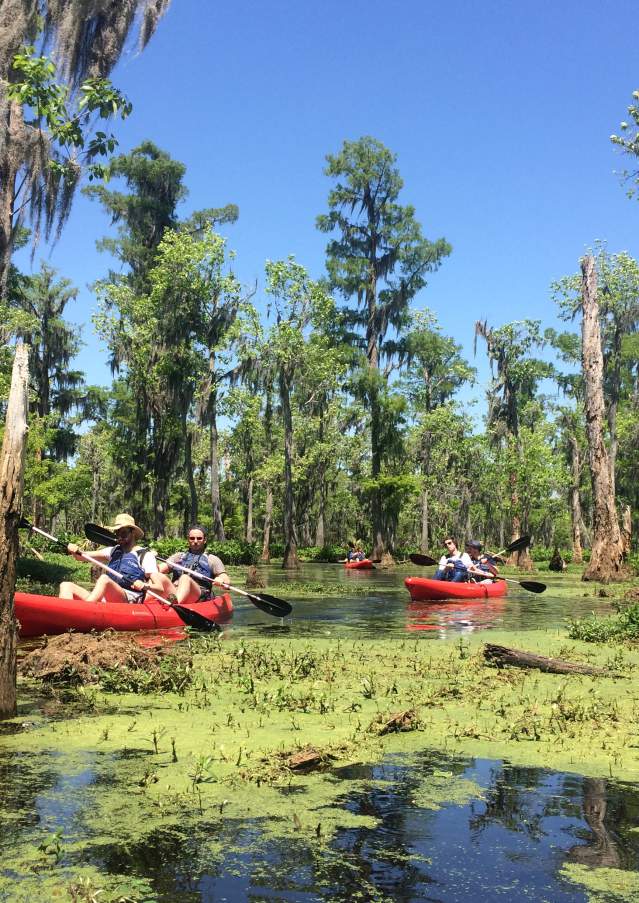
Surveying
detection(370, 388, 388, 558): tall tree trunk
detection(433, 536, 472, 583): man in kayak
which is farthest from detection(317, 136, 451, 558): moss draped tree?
detection(433, 536, 472, 583): man in kayak

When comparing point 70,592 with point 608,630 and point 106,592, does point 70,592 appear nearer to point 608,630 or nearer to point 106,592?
point 106,592

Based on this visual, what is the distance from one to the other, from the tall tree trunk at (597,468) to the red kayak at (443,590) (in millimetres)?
6272

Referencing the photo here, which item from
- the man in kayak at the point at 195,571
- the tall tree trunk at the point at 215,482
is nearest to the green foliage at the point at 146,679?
the man in kayak at the point at 195,571

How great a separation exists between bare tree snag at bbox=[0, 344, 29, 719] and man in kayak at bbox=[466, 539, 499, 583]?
47.4ft

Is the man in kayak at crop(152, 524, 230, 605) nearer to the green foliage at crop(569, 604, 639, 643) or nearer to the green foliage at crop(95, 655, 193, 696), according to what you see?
the green foliage at crop(95, 655, 193, 696)

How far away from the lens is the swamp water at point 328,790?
3.54 meters

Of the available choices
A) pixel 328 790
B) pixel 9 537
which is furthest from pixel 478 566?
pixel 328 790

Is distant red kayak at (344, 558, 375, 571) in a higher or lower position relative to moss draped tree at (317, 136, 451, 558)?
lower

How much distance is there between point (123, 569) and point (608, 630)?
7283 millimetres

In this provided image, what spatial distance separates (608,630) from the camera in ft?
38.2

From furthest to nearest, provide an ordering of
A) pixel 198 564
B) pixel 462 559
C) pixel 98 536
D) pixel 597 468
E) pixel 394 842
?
pixel 597 468
pixel 462 559
pixel 198 564
pixel 98 536
pixel 394 842

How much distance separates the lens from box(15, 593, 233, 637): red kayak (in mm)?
9797

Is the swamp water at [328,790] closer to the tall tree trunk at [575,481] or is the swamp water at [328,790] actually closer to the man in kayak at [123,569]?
the man in kayak at [123,569]

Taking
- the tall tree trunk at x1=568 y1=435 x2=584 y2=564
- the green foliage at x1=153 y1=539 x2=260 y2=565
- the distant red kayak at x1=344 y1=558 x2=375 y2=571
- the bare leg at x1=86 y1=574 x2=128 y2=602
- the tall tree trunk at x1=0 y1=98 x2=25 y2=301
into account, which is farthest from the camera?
the tall tree trunk at x1=568 y1=435 x2=584 y2=564
